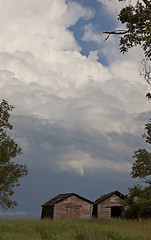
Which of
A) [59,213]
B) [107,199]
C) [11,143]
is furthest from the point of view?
[107,199]

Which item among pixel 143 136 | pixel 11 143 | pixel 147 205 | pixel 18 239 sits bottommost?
pixel 18 239

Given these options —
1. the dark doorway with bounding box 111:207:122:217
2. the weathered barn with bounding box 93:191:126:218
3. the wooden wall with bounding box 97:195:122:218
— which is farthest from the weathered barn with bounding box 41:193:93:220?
the dark doorway with bounding box 111:207:122:217

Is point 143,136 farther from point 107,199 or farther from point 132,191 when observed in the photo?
point 107,199

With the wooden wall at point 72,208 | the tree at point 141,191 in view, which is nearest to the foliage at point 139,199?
the tree at point 141,191

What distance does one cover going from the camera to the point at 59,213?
51.4 m

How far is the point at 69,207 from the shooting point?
5234 centimetres

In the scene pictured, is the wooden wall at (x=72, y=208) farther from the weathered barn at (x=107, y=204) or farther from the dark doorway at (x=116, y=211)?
the dark doorway at (x=116, y=211)

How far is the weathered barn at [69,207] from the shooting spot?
169ft

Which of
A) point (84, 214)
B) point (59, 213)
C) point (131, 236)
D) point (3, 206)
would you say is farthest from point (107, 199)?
point (131, 236)

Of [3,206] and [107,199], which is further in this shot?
[107,199]

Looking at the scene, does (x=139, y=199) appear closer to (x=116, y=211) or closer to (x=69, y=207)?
(x=69, y=207)

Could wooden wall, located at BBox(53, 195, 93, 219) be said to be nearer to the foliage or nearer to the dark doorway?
the dark doorway

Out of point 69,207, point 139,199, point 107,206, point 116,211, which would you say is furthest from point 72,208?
point 139,199

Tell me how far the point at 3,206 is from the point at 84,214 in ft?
91.6
